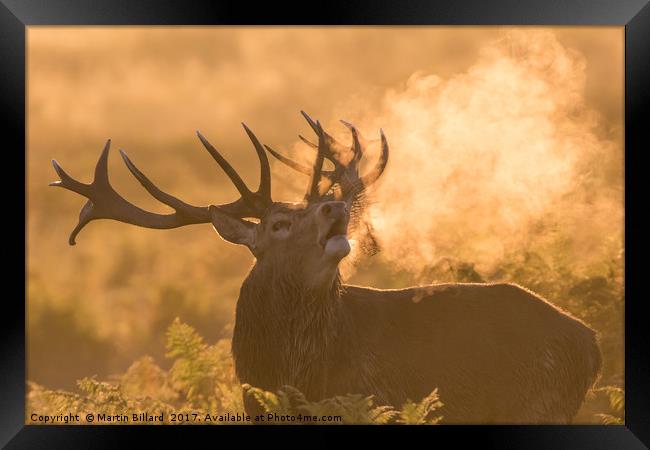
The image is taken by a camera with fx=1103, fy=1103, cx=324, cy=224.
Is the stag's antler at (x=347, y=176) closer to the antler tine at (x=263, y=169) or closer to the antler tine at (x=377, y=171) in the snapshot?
the antler tine at (x=377, y=171)

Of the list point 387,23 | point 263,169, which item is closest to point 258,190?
point 263,169

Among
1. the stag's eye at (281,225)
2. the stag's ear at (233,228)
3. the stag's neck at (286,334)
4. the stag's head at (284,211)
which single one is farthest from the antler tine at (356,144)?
the stag's neck at (286,334)

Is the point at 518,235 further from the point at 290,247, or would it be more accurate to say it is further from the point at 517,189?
the point at 290,247

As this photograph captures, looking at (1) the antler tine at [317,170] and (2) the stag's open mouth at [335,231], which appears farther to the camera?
(1) the antler tine at [317,170]

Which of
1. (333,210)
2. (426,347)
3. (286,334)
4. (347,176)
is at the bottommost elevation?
(426,347)

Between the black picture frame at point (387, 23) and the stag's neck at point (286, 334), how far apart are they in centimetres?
78

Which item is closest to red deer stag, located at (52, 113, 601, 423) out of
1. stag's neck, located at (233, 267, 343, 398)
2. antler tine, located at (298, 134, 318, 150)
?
stag's neck, located at (233, 267, 343, 398)

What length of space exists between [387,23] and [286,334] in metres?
2.60

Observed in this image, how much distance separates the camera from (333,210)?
858cm

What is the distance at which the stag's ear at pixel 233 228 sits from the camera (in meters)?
9.08

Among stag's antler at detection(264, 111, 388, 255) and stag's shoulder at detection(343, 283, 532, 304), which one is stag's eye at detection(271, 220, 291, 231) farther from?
stag's shoulder at detection(343, 283, 532, 304)

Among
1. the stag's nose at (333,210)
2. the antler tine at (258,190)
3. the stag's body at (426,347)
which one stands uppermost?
the antler tine at (258,190)

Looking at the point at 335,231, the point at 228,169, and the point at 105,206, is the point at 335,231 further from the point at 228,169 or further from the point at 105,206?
the point at 105,206

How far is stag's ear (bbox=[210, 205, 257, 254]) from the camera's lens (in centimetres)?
908
